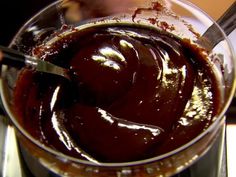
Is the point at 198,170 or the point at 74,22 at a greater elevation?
the point at 74,22

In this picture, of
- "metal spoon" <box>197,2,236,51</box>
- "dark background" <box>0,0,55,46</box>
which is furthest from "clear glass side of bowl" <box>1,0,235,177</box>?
"dark background" <box>0,0,55,46</box>

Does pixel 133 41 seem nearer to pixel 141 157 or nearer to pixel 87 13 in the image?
pixel 87 13

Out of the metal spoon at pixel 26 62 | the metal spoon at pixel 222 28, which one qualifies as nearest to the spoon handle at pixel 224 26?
the metal spoon at pixel 222 28

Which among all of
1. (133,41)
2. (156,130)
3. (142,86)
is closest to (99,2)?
(133,41)

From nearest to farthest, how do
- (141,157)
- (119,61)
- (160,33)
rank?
(141,157)
(119,61)
(160,33)

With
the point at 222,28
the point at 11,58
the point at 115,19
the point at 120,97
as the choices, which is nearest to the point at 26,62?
the point at 11,58

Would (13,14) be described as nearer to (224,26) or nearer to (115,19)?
(115,19)
